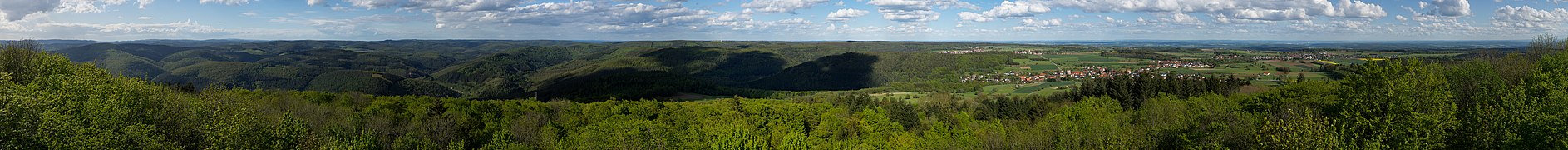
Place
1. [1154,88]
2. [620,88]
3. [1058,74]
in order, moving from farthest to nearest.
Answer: [620,88] < [1058,74] < [1154,88]

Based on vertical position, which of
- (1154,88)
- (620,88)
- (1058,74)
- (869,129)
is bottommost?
(620,88)

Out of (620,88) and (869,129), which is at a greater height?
(869,129)

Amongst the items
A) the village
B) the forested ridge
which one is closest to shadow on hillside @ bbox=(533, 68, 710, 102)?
the village

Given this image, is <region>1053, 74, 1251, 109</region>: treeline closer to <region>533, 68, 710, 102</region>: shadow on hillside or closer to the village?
the village

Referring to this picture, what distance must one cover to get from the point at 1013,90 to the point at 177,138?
119 m

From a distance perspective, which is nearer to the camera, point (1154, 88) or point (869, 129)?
point (869, 129)

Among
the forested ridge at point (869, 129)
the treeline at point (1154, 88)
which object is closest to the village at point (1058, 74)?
the treeline at point (1154, 88)

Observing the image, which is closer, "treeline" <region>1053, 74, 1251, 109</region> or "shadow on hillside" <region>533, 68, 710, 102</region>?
"treeline" <region>1053, 74, 1251, 109</region>

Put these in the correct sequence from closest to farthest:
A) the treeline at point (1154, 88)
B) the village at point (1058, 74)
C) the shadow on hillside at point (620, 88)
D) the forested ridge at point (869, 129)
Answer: the forested ridge at point (869, 129) → the treeline at point (1154, 88) → the village at point (1058, 74) → the shadow on hillside at point (620, 88)

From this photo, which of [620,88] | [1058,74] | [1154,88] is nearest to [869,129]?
[1154,88]

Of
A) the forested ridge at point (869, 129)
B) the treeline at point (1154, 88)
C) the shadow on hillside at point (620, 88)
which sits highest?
the forested ridge at point (869, 129)

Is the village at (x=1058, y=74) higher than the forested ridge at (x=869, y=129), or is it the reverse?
the forested ridge at (x=869, y=129)

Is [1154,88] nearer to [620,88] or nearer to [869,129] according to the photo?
[869,129]

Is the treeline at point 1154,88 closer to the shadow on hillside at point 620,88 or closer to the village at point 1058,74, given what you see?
the village at point 1058,74
